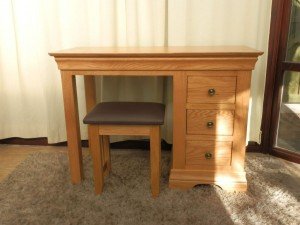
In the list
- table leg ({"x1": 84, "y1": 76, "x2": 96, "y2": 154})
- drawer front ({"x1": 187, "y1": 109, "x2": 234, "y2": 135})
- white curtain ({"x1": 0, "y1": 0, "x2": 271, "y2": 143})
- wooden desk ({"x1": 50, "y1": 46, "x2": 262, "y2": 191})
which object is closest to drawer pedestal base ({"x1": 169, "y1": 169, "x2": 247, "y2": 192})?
wooden desk ({"x1": 50, "y1": 46, "x2": 262, "y2": 191})

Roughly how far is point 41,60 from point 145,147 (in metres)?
1.02

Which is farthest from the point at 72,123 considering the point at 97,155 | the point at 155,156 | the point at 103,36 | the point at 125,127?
the point at 103,36

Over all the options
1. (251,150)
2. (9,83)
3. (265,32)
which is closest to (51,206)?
(9,83)

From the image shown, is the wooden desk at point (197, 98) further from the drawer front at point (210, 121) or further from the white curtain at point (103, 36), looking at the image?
the white curtain at point (103, 36)

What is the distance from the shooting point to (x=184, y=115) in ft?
5.47

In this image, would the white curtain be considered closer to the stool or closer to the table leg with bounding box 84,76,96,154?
the table leg with bounding box 84,76,96,154

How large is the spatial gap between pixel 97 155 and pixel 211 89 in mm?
713

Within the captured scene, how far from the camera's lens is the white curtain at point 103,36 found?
2.03m

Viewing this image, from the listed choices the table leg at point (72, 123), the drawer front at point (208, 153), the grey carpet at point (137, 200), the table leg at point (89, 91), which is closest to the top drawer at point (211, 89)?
the drawer front at point (208, 153)

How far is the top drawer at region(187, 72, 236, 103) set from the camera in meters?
1.60

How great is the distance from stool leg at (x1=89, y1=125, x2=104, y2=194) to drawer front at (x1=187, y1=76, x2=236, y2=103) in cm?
54

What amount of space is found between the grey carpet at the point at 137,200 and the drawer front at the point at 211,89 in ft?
1.75

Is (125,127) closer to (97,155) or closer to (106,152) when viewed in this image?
(97,155)

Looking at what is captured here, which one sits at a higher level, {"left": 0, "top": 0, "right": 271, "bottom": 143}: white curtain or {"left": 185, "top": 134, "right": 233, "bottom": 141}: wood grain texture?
{"left": 0, "top": 0, "right": 271, "bottom": 143}: white curtain
